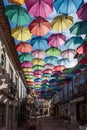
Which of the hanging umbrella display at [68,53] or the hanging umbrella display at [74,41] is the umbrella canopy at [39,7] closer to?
the hanging umbrella display at [74,41]

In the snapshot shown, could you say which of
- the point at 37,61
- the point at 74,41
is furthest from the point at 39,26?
the point at 37,61

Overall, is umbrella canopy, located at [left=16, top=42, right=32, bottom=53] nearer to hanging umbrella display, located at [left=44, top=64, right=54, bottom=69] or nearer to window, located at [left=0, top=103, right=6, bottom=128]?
window, located at [left=0, top=103, right=6, bottom=128]

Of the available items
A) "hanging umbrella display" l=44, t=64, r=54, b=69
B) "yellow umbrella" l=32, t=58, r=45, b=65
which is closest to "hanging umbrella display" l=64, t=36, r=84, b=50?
"yellow umbrella" l=32, t=58, r=45, b=65

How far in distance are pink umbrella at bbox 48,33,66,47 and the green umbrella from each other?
313 centimetres

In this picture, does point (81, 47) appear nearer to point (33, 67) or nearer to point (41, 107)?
point (33, 67)

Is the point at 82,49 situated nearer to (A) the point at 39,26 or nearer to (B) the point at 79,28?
(B) the point at 79,28

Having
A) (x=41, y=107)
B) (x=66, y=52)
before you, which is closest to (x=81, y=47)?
→ (x=66, y=52)

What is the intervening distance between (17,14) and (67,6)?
256cm

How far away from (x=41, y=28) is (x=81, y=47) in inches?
187

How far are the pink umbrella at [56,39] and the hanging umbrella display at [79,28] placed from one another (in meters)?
1.30

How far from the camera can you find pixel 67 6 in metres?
11.8

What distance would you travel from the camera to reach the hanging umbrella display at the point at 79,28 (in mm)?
13915

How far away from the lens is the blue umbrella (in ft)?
37.0

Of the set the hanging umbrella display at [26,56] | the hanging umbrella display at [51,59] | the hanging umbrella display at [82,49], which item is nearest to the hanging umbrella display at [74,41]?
the hanging umbrella display at [82,49]
